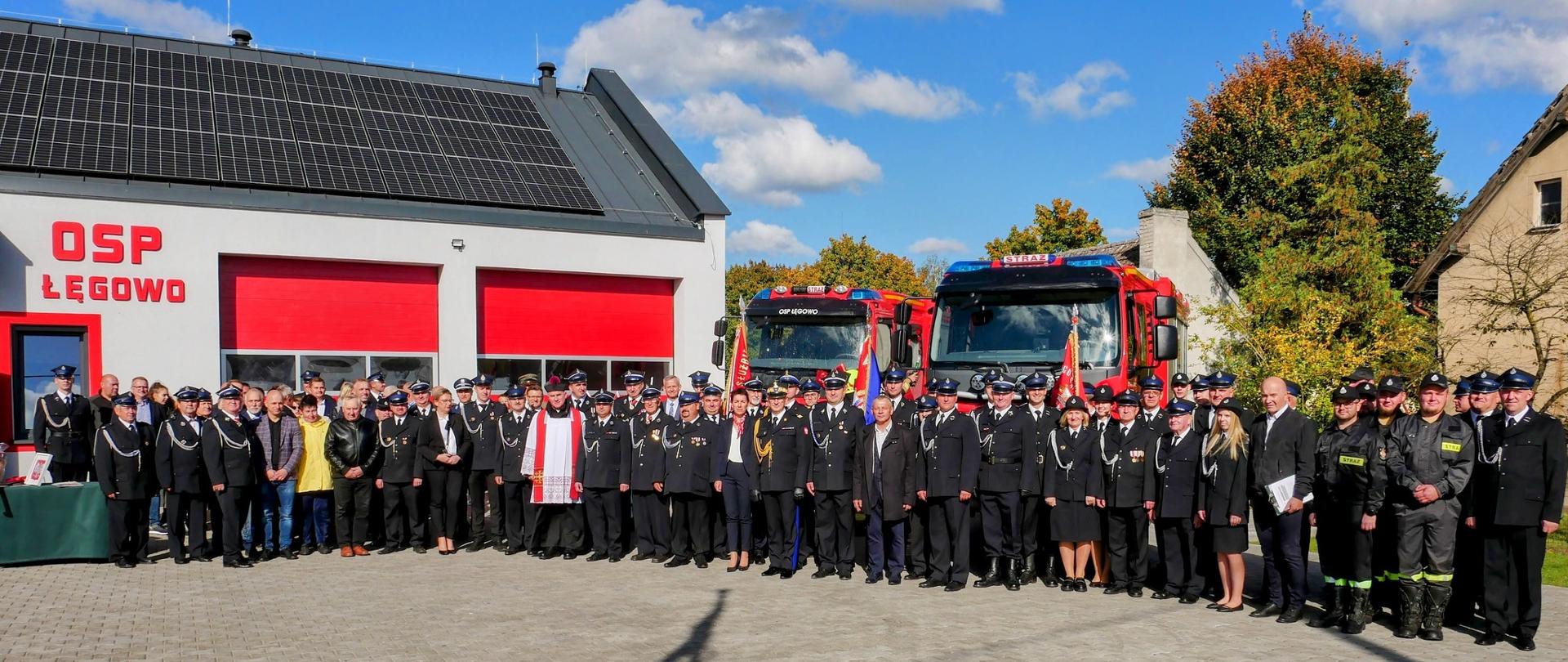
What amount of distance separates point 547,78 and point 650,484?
14597 millimetres

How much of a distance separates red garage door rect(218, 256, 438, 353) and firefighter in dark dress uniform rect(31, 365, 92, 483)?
393 cm

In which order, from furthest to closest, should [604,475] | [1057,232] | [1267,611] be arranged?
[1057,232], [604,475], [1267,611]

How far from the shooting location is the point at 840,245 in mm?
67250

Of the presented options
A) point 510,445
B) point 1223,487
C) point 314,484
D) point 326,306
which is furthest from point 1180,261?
point 314,484

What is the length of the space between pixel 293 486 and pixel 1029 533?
7.51m

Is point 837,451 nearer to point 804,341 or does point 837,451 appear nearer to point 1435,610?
point 1435,610

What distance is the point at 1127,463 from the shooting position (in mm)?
9953

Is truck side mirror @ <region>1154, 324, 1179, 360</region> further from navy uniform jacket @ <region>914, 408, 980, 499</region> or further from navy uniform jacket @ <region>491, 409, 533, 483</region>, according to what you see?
navy uniform jacket @ <region>491, 409, 533, 483</region>

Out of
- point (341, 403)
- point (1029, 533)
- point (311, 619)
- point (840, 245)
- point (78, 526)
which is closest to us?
point (311, 619)

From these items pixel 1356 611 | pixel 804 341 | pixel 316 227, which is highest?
pixel 316 227

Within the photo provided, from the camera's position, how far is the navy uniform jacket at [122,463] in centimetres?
1166

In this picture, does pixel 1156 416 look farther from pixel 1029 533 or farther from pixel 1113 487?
pixel 1029 533

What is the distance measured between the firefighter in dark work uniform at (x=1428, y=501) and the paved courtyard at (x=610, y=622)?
0.86 ft

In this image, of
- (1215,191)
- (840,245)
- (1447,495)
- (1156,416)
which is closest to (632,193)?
(1156,416)
